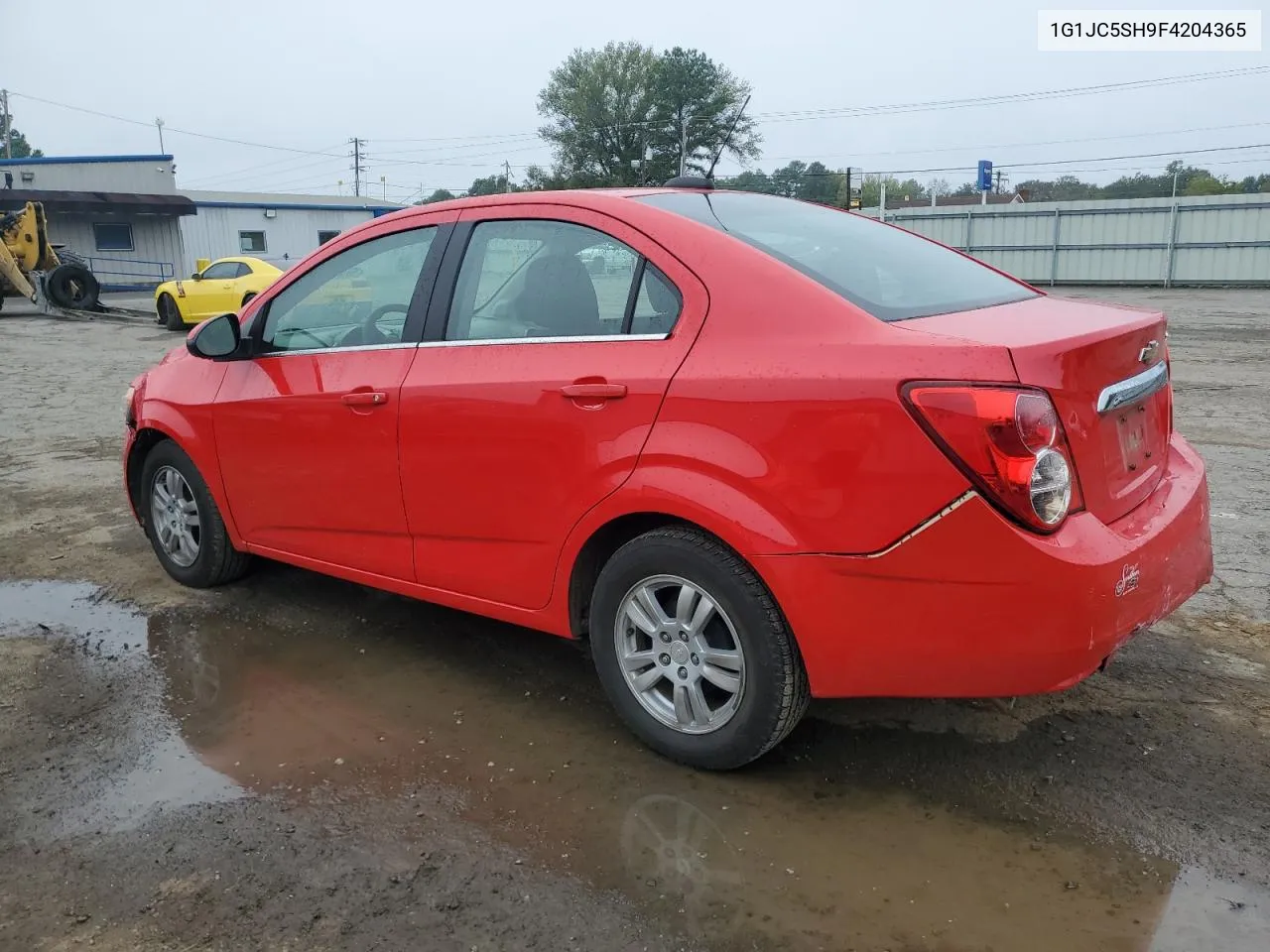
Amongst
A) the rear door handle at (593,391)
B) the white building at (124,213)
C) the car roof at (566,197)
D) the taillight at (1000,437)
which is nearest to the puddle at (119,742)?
the rear door handle at (593,391)

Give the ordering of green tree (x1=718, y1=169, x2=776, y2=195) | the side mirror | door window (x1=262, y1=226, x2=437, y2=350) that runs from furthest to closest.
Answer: green tree (x1=718, y1=169, x2=776, y2=195)
the side mirror
door window (x1=262, y1=226, x2=437, y2=350)

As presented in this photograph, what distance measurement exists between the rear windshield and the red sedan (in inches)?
0.7

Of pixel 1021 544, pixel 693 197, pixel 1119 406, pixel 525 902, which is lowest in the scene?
pixel 525 902

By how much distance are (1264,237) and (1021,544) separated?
2903cm

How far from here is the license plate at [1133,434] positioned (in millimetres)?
2805

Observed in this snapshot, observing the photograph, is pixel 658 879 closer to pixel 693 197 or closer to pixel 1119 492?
pixel 1119 492

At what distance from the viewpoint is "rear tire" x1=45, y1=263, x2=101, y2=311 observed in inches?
926

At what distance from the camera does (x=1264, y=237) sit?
26.3 m

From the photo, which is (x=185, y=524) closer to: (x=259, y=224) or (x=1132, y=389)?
(x=1132, y=389)

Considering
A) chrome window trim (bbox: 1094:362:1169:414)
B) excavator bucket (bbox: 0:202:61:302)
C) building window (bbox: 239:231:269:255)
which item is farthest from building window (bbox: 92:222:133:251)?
chrome window trim (bbox: 1094:362:1169:414)

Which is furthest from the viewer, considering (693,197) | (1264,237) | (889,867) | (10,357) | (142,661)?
(1264,237)

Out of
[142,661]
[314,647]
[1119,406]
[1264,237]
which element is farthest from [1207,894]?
[1264,237]

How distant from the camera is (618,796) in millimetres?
2980

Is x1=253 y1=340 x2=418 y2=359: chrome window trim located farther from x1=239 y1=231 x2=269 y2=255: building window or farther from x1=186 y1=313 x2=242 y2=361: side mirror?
x1=239 y1=231 x2=269 y2=255: building window
